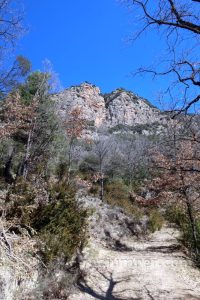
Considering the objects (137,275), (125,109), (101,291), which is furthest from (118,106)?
(101,291)

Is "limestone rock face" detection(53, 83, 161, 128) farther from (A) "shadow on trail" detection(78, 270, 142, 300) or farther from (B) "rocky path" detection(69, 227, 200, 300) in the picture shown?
(A) "shadow on trail" detection(78, 270, 142, 300)

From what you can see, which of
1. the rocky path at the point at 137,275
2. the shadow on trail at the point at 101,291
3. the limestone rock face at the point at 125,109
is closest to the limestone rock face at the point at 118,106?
the limestone rock face at the point at 125,109

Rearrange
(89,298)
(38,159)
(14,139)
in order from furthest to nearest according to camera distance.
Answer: (14,139)
(38,159)
(89,298)

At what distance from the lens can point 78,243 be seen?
35.3 ft

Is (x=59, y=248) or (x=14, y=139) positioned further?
(x=14, y=139)

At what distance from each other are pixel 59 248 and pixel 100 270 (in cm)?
259

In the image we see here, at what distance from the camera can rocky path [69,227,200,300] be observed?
8703 millimetres

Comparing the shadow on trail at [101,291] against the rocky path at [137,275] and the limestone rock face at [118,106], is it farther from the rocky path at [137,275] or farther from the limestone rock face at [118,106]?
the limestone rock face at [118,106]

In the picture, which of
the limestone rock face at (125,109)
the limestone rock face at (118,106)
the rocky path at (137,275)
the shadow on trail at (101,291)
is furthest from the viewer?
the limestone rock face at (125,109)

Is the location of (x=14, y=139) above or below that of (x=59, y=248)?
above

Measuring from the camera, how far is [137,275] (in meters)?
→ 10.3

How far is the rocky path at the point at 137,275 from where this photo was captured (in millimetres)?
8703

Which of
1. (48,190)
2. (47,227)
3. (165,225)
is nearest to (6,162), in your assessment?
(165,225)

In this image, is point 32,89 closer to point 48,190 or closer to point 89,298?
point 48,190
